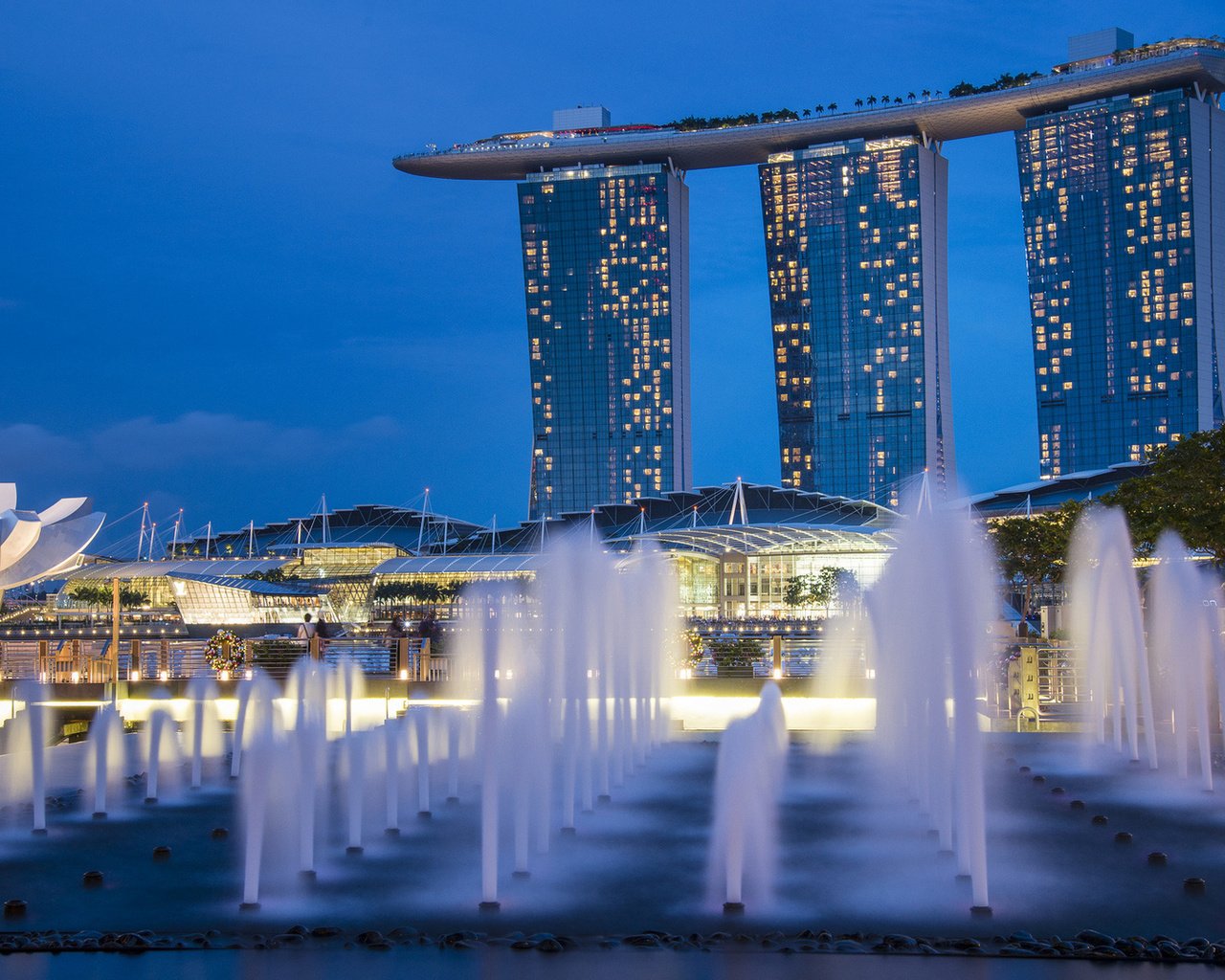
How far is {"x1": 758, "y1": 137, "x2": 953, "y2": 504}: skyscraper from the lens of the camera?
4572 inches

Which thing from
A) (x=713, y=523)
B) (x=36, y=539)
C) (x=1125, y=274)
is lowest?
(x=36, y=539)

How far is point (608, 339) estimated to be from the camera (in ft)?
412

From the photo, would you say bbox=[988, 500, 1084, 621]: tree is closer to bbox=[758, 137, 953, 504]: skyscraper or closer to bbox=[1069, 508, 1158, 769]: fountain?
bbox=[1069, 508, 1158, 769]: fountain

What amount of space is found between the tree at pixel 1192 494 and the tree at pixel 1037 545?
2623 centimetres

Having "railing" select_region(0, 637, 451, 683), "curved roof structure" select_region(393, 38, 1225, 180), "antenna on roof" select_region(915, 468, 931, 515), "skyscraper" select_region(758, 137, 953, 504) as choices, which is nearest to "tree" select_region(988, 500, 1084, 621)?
"antenna on roof" select_region(915, 468, 931, 515)

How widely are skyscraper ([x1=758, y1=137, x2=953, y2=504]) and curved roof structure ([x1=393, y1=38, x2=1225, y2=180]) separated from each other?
2.47 m

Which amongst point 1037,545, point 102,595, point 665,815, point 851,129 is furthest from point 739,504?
point 665,815

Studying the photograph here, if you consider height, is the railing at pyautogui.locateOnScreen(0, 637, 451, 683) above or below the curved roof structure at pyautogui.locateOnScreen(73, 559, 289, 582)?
below

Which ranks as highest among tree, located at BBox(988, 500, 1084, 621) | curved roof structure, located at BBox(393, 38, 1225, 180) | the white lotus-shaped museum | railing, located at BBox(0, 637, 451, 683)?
curved roof structure, located at BBox(393, 38, 1225, 180)

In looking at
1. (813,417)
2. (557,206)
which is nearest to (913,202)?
(813,417)

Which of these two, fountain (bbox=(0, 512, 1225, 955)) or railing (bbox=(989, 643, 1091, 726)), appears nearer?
fountain (bbox=(0, 512, 1225, 955))

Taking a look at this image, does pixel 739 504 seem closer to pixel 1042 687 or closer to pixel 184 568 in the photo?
pixel 184 568

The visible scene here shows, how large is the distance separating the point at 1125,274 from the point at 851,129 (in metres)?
29.7

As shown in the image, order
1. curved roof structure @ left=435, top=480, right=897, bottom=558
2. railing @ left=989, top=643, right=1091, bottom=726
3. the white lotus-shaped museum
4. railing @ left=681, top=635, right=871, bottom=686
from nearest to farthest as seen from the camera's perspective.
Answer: railing @ left=989, top=643, right=1091, bottom=726
the white lotus-shaped museum
railing @ left=681, top=635, right=871, bottom=686
curved roof structure @ left=435, top=480, right=897, bottom=558
